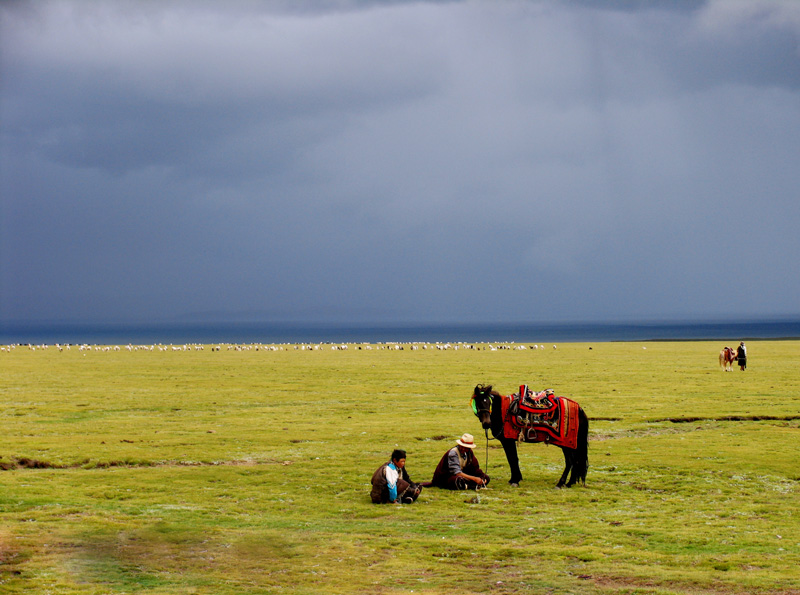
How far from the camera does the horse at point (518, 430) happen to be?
18562mm

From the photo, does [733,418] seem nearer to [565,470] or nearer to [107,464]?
[565,470]

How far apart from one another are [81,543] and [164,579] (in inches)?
108

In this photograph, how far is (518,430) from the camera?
61.8ft

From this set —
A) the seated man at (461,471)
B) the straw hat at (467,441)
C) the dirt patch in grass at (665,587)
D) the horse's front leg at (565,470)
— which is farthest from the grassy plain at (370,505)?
the straw hat at (467,441)

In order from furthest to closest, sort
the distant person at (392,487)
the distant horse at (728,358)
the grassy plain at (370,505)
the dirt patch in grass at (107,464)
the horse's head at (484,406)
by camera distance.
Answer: the distant horse at (728,358)
the dirt patch in grass at (107,464)
the horse's head at (484,406)
the distant person at (392,487)
the grassy plain at (370,505)

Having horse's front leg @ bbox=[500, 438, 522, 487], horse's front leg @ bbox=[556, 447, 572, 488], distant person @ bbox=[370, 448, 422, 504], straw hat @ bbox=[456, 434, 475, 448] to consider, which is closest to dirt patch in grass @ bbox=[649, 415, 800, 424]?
horse's front leg @ bbox=[556, 447, 572, 488]

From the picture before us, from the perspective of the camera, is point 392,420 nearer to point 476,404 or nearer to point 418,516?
point 476,404

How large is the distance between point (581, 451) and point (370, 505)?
5082mm

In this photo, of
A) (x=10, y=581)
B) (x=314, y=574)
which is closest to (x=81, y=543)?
(x=10, y=581)

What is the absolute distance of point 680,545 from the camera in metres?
13.8

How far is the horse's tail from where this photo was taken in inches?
728

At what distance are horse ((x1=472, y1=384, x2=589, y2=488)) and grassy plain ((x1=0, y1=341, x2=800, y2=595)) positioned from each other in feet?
1.56

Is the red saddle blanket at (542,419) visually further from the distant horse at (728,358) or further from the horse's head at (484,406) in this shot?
the distant horse at (728,358)

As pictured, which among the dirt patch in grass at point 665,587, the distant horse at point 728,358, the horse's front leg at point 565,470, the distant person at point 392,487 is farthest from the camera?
the distant horse at point 728,358
